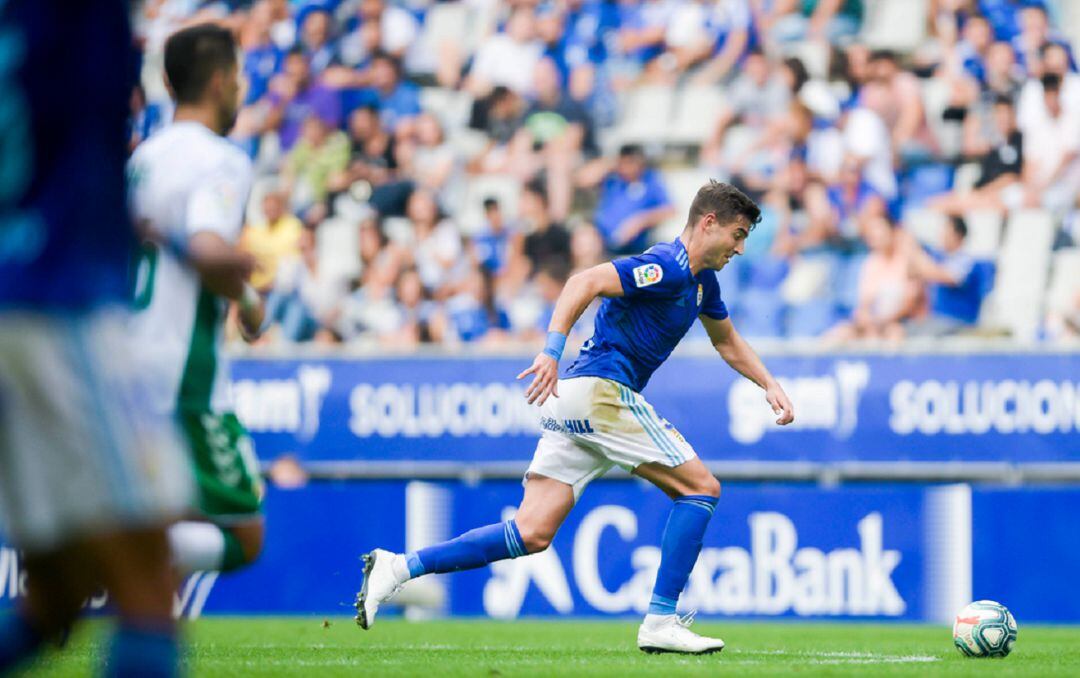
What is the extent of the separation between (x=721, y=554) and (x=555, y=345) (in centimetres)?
537

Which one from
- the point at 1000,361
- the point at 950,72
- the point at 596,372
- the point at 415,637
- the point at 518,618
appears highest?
the point at 950,72

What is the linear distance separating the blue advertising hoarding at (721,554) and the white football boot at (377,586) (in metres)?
4.57

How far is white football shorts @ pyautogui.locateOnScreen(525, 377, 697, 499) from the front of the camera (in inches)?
316

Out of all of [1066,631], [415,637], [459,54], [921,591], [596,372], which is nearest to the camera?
[596,372]

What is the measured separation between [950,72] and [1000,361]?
384cm

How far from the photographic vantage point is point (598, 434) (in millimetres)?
8016

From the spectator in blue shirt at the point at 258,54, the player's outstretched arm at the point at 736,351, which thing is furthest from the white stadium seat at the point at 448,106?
the player's outstretched arm at the point at 736,351

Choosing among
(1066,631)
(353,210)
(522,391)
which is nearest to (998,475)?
(1066,631)

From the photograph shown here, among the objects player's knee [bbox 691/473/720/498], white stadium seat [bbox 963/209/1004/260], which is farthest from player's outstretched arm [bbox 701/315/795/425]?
white stadium seat [bbox 963/209/1004/260]

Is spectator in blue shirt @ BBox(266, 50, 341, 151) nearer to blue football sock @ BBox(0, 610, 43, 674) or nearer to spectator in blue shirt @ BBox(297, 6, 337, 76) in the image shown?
spectator in blue shirt @ BBox(297, 6, 337, 76)

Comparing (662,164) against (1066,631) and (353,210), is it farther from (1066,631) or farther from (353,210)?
(1066,631)

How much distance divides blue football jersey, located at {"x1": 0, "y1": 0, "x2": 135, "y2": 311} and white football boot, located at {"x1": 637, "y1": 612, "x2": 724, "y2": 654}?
4833 mm

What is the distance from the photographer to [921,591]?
40.2ft

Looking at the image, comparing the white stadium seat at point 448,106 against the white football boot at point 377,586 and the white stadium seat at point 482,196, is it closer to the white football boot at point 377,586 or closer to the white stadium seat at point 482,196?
the white stadium seat at point 482,196
